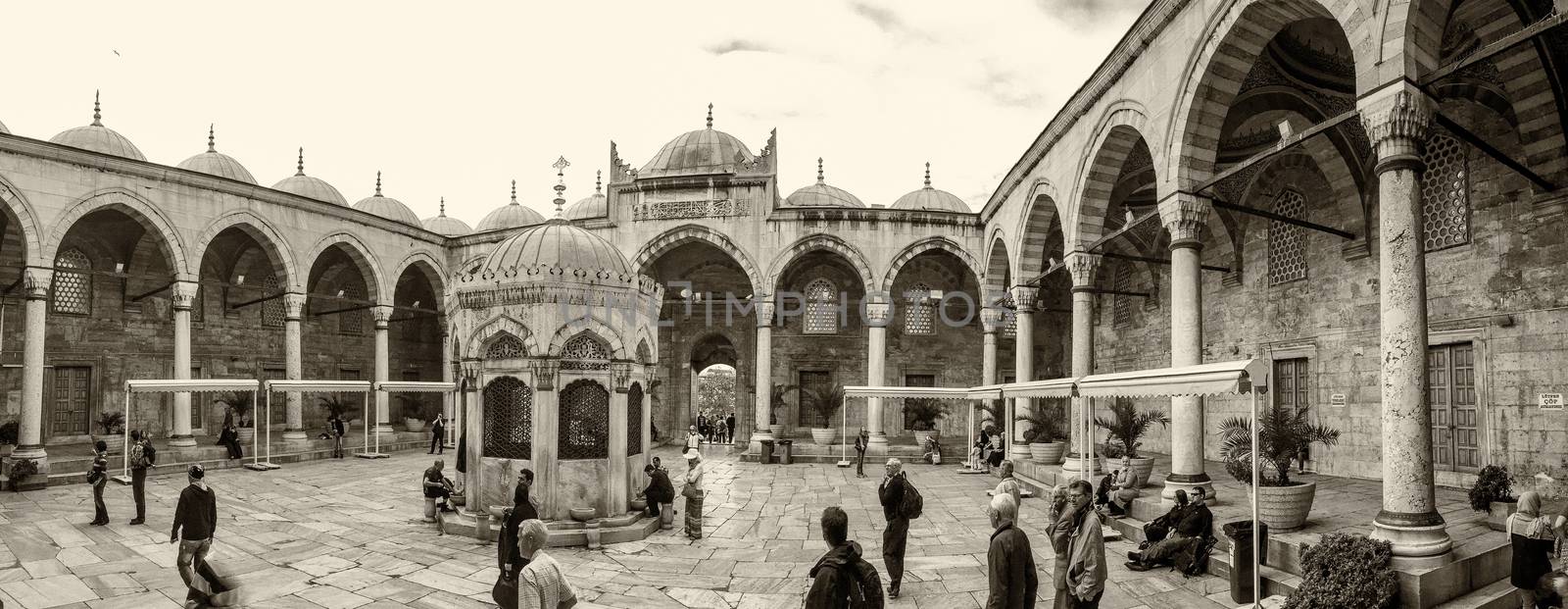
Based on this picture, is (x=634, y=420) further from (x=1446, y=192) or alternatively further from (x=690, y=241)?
(x=690, y=241)

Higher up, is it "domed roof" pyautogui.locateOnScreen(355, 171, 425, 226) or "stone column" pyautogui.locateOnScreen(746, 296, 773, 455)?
"domed roof" pyautogui.locateOnScreen(355, 171, 425, 226)

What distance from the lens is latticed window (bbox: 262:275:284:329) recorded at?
21328 millimetres

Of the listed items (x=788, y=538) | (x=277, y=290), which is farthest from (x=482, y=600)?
(x=277, y=290)

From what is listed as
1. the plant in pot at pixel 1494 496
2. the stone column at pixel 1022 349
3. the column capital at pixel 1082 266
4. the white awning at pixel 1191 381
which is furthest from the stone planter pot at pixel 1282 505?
the stone column at pixel 1022 349

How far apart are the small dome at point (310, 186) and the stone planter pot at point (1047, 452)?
21733mm

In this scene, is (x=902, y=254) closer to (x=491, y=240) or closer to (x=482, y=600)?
(x=491, y=240)

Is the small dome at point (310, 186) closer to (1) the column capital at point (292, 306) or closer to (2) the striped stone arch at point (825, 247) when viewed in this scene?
(1) the column capital at point (292, 306)

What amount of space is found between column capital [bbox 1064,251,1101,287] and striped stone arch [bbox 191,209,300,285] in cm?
1617

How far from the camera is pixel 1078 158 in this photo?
477 inches

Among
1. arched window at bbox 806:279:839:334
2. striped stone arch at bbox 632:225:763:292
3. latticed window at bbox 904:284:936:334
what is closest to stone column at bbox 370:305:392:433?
striped stone arch at bbox 632:225:763:292

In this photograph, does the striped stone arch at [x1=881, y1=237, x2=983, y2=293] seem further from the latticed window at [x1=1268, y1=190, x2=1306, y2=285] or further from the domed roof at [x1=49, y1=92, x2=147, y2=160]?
the domed roof at [x1=49, y1=92, x2=147, y2=160]

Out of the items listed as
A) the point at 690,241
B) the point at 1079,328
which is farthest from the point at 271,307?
the point at 1079,328

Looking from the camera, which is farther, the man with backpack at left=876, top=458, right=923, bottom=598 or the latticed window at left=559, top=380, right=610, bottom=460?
the latticed window at left=559, top=380, right=610, bottom=460

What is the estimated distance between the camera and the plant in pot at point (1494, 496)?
280 inches
